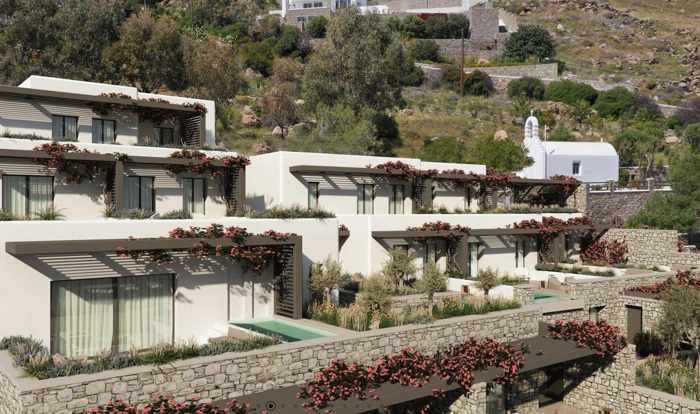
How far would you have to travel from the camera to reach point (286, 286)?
1950cm

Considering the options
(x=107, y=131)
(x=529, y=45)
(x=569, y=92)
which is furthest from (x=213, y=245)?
(x=529, y=45)

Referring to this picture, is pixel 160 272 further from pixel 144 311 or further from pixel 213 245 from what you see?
pixel 213 245

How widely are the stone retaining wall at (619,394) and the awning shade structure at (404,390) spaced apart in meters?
1.20

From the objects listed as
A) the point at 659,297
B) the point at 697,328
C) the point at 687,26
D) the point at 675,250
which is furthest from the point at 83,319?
the point at 687,26

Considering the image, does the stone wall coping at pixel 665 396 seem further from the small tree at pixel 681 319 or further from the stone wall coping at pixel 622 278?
the stone wall coping at pixel 622 278

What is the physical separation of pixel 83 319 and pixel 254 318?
535 cm

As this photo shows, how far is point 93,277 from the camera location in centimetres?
1602

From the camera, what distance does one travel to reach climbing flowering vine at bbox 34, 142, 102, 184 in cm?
2169

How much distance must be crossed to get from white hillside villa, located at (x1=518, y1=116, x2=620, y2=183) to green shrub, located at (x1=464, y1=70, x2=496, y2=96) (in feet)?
104

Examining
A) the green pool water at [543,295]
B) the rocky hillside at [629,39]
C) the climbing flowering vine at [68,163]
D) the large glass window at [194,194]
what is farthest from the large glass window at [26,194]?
the rocky hillside at [629,39]

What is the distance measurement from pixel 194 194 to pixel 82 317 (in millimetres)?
10308

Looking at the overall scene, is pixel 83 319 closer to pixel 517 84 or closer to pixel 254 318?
pixel 254 318

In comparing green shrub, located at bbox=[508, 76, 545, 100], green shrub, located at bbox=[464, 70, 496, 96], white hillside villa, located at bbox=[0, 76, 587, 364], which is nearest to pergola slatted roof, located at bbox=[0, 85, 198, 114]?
white hillside villa, located at bbox=[0, 76, 587, 364]

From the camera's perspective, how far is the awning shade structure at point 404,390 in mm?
13805
